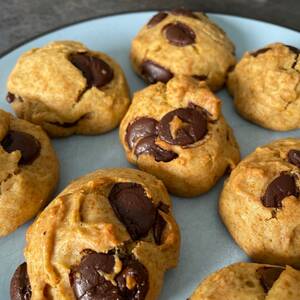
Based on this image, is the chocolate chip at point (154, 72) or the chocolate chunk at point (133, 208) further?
the chocolate chip at point (154, 72)

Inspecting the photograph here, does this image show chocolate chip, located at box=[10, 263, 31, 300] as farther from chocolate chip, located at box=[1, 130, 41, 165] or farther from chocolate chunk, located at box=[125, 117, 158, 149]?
chocolate chunk, located at box=[125, 117, 158, 149]

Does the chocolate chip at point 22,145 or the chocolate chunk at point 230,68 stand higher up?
the chocolate chunk at point 230,68

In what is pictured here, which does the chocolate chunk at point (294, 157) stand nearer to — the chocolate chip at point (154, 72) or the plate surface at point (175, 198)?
the plate surface at point (175, 198)

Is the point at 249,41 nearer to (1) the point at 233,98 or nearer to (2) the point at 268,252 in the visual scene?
(1) the point at 233,98

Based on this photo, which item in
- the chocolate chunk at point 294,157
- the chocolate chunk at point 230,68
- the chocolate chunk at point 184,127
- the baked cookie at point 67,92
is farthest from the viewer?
the chocolate chunk at point 230,68

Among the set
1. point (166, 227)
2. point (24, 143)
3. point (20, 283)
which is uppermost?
point (24, 143)

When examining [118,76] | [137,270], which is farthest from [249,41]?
[137,270]

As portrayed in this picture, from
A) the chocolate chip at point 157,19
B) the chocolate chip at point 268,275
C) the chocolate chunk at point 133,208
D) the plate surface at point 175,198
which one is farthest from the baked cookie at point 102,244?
the chocolate chip at point 157,19
